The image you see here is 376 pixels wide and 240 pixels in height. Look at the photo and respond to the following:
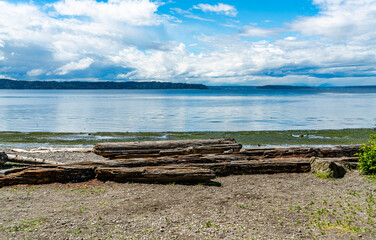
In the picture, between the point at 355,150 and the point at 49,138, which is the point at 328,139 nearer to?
the point at 355,150

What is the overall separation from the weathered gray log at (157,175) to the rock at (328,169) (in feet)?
17.2

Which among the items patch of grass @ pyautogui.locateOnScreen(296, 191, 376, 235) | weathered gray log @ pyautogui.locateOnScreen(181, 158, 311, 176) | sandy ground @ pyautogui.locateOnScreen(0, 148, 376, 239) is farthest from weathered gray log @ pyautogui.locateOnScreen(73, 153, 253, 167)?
patch of grass @ pyautogui.locateOnScreen(296, 191, 376, 235)

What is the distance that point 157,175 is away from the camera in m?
13.3

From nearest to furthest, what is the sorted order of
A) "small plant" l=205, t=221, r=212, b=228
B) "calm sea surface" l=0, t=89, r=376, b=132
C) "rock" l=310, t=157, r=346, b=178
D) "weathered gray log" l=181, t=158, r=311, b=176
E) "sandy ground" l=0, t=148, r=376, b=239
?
"sandy ground" l=0, t=148, r=376, b=239 → "small plant" l=205, t=221, r=212, b=228 → "rock" l=310, t=157, r=346, b=178 → "weathered gray log" l=181, t=158, r=311, b=176 → "calm sea surface" l=0, t=89, r=376, b=132

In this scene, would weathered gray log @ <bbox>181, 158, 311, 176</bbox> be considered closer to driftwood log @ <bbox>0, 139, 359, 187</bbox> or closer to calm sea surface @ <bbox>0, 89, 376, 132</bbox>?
driftwood log @ <bbox>0, 139, 359, 187</bbox>

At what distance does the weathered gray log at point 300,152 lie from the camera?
17.1 metres

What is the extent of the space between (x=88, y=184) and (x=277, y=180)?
8.25m

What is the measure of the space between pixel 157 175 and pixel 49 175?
4603 millimetres

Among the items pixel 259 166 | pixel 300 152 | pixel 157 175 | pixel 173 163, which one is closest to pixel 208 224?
pixel 157 175

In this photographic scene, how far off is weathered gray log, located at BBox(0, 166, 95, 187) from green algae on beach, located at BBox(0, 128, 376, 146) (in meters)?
Answer: 19.5

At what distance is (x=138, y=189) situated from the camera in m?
12.5

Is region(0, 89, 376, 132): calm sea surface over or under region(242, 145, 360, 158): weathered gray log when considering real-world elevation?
under

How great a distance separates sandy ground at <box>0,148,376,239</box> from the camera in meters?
8.40

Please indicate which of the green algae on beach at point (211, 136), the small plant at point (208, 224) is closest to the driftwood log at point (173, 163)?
the small plant at point (208, 224)
